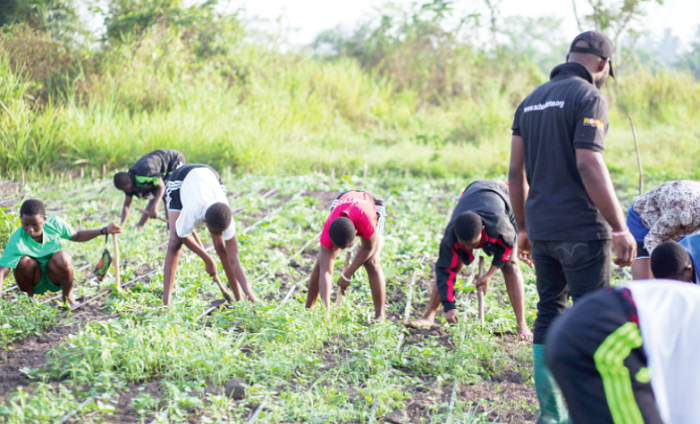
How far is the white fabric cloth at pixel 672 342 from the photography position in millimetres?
1466

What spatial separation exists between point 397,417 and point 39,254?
296 cm

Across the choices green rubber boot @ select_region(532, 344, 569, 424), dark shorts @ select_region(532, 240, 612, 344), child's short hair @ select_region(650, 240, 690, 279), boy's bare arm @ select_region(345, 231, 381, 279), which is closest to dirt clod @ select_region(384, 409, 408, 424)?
green rubber boot @ select_region(532, 344, 569, 424)

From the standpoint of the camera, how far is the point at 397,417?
10.6 ft

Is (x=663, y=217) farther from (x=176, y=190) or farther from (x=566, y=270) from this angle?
(x=176, y=190)

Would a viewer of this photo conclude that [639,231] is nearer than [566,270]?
No

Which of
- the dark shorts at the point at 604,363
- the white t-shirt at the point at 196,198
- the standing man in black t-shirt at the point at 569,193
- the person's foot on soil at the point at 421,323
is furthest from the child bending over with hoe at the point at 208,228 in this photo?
the dark shorts at the point at 604,363

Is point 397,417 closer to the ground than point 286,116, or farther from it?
closer to the ground

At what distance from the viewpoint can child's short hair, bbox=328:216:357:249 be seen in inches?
163

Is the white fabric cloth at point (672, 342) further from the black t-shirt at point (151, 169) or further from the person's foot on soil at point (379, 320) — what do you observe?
the black t-shirt at point (151, 169)

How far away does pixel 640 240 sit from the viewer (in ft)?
12.4

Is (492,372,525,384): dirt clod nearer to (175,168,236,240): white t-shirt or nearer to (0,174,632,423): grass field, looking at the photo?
(0,174,632,423): grass field

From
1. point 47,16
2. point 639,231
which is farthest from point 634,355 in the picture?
point 47,16

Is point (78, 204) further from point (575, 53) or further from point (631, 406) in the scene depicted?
point (631, 406)

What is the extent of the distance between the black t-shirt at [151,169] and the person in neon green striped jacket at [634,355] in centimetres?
579
